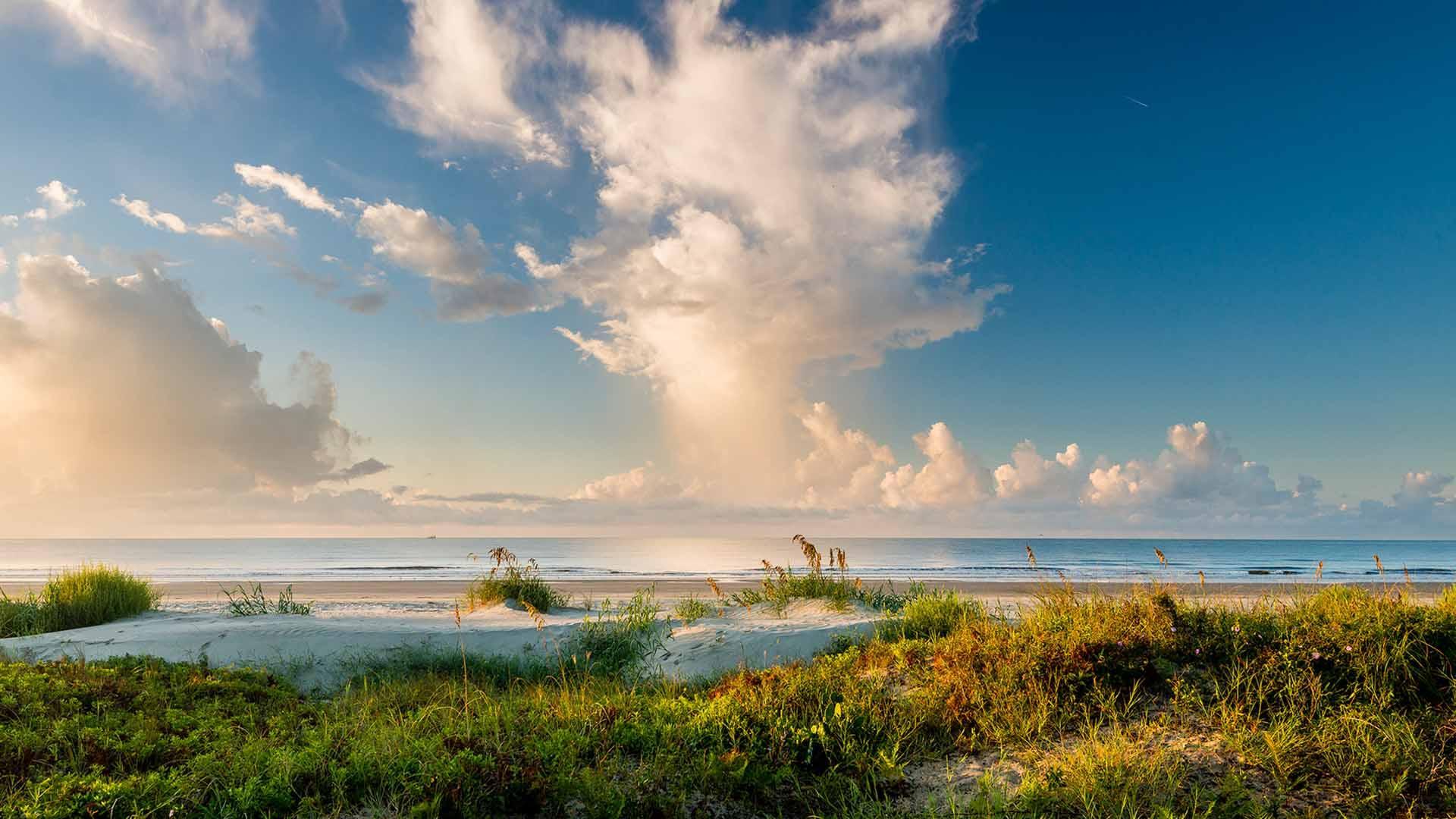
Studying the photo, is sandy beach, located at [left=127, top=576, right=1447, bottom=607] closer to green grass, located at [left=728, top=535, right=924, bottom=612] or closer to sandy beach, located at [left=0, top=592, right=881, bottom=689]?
green grass, located at [left=728, top=535, right=924, bottom=612]

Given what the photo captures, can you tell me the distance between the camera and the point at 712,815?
5090 mm

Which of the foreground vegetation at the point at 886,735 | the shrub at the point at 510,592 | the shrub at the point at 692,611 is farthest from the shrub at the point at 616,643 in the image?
the shrub at the point at 510,592

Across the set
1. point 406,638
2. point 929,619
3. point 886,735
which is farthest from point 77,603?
point 886,735

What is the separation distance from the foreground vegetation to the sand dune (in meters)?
2.20

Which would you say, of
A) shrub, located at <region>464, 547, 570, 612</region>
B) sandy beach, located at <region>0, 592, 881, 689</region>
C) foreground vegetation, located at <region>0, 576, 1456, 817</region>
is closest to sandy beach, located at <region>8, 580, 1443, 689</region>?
sandy beach, located at <region>0, 592, 881, 689</region>

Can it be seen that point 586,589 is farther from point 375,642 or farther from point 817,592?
point 375,642

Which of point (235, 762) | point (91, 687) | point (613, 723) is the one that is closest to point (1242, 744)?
point (613, 723)

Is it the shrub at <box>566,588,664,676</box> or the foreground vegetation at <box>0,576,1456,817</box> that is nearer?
the foreground vegetation at <box>0,576,1456,817</box>

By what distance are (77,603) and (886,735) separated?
14.9 metres

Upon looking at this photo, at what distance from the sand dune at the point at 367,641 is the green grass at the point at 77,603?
4.94ft

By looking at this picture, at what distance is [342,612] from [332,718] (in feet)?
29.2

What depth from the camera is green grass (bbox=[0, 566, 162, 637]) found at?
1304 centimetres

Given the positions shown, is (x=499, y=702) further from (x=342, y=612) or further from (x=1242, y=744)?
(x=342, y=612)

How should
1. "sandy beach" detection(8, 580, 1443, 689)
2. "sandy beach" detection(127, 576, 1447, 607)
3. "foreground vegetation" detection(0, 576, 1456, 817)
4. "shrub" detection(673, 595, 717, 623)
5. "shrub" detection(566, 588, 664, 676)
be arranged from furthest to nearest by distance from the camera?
"sandy beach" detection(127, 576, 1447, 607), "shrub" detection(673, 595, 717, 623), "shrub" detection(566, 588, 664, 676), "sandy beach" detection(8, 580, 1443, 689), "foreground vegetation" detection(0, 576, 1456, 817)
